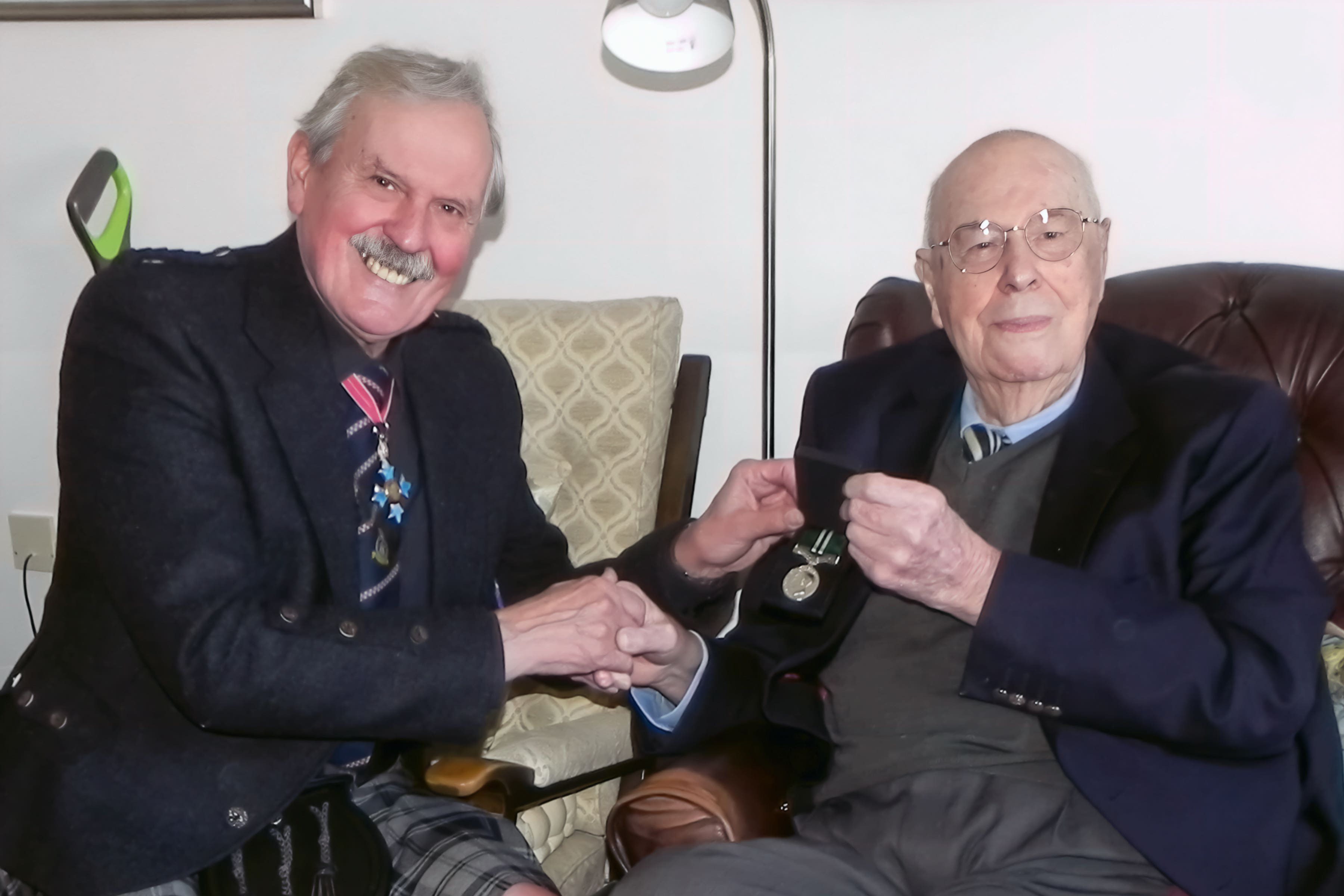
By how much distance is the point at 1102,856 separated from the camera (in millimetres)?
1452

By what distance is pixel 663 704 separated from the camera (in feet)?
5.72

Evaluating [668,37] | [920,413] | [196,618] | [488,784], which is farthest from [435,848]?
[668,37]

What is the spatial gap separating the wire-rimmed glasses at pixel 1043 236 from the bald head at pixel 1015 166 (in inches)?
0.5

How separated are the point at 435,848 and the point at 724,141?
1.47m

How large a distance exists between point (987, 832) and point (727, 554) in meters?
0.54

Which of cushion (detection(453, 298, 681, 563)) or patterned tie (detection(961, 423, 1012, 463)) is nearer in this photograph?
patterned tie (detection(961, 423, 1012, 463))

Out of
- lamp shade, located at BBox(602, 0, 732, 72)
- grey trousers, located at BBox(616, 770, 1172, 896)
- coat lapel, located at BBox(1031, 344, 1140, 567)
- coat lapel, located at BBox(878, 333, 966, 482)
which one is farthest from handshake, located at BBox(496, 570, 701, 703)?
lamp shade, located at BBox(602, 0, 732, 72)

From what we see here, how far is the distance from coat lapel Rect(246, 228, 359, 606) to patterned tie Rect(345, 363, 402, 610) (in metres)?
0.03

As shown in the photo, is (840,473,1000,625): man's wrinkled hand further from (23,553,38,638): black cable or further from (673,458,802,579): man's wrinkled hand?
(23,553,38,638): black cable

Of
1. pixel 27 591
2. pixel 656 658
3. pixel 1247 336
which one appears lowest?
pixel 27 591

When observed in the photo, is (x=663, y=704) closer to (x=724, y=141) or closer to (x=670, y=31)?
(x=670, y=31)

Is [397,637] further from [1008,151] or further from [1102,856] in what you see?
[1008,151]

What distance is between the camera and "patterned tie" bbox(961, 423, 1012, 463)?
1682 mm

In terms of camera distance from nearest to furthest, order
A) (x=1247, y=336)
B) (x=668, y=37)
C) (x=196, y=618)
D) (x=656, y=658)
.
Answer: (x=196, y=618) < (x=656, y=658) < (x=1247, y=336) < (x=668, y=37)
